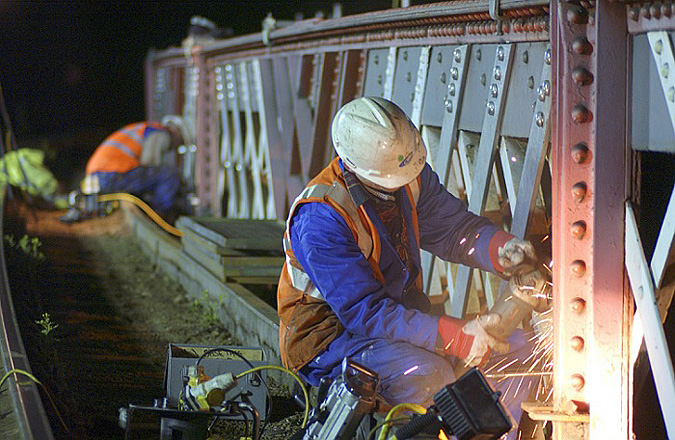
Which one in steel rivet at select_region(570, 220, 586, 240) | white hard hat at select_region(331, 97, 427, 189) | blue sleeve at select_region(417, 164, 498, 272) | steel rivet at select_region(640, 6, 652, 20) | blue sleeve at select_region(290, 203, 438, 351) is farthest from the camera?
blue sleeve at select_region(417, 164, 498, 272)

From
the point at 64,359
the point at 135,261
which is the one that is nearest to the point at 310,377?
the point at 64,359

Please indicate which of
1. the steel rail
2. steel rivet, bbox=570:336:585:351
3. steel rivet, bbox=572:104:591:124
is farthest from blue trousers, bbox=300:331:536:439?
the steel rail

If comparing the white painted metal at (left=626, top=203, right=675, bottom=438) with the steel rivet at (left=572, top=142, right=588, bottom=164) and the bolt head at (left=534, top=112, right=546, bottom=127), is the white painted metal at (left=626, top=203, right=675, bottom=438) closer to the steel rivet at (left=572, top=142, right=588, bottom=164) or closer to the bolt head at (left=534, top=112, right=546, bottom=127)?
the steel rivet at (left=572, top=142, right=588, bottom=164)

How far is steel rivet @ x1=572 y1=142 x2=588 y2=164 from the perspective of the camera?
11.3ft

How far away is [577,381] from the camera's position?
3596 millimetres

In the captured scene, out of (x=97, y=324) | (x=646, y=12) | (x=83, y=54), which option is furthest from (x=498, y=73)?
(x=83, y=54)

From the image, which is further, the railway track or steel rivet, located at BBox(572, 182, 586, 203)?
the railway track

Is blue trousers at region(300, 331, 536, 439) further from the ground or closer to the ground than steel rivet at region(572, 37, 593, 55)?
closer to the ground

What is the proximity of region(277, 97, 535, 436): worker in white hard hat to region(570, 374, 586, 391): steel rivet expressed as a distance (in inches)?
12.5

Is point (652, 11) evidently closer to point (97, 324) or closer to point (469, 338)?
point (469, 338)

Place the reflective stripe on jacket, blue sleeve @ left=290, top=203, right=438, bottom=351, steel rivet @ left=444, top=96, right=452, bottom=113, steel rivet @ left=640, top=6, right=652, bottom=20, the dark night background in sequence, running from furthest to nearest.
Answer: the dark night background
the reflective stripe on jacket
steel rivet @ left=444, top=96, right=452, bottom=113
blue sleeve @ left=290, top=203, right=438, bottom=351
steel rivet @ left=640, top=6, right=652, bottom=20

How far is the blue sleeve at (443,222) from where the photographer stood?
14.4ft

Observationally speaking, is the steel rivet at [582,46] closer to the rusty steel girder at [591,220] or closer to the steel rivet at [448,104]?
the rusty steel girder at [591,220]

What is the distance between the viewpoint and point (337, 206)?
157 inches
